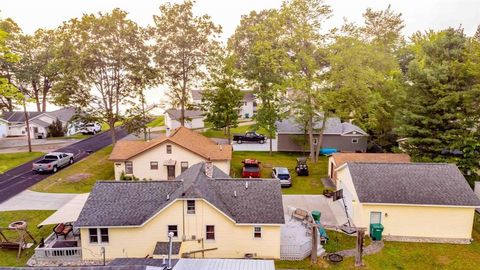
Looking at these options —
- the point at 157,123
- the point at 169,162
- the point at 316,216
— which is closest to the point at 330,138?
the point at 169,162

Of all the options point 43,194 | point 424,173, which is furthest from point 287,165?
point 43,194

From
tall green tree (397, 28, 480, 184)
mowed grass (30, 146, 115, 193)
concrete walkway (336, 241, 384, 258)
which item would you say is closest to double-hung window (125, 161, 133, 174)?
mowed grass (30, 146, 115, 193)

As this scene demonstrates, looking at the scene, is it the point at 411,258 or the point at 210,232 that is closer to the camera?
the point at 210,232

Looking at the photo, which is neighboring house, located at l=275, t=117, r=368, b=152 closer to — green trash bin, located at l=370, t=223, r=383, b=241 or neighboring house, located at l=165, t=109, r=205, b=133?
neighboring house, located at l=165, t=109, r=205, b=133

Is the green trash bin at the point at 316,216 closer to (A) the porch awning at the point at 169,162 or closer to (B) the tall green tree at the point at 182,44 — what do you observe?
(A) the porch awning at the point at 169,162

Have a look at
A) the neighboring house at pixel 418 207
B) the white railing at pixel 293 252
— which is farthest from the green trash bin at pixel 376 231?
the white railing at pixel 293 252

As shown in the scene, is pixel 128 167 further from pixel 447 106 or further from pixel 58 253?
pixel 447 106
